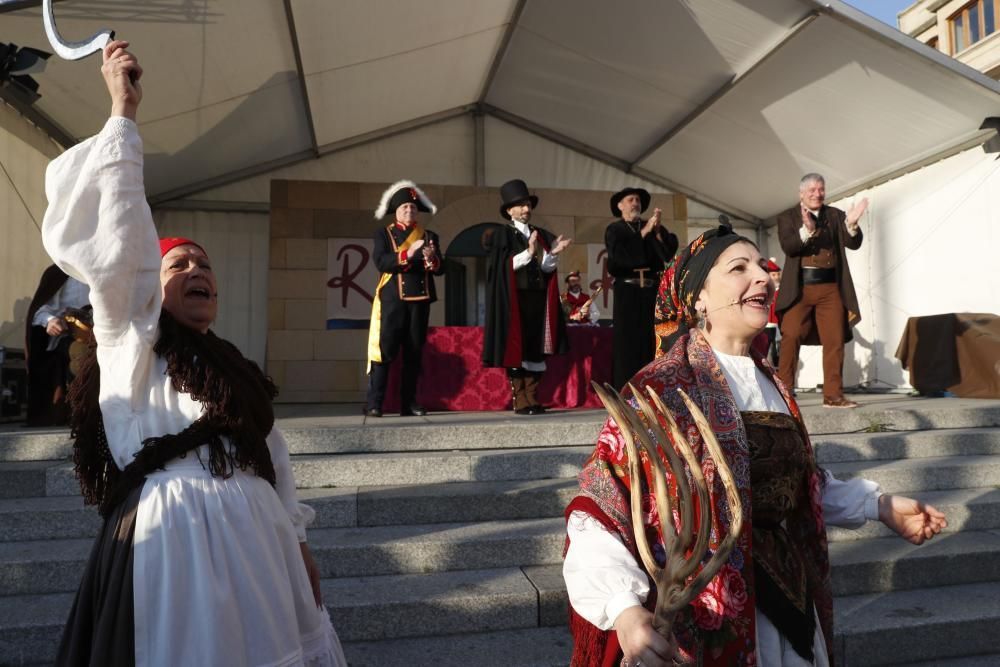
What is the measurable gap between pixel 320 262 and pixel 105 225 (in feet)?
26.9

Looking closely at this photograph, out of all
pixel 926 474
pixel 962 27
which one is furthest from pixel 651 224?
pixel 962 27

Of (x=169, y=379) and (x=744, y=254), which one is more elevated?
(x=744, y=254)

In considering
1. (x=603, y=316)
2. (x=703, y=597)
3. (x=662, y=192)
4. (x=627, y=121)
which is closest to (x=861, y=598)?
(x=703, y=597)

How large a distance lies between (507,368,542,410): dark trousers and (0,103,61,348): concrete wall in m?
4.52

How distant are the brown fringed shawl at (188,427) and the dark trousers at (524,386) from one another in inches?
164

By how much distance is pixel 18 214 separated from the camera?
20.5 ft

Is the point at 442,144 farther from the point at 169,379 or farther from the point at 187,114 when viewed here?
the point at 169,379

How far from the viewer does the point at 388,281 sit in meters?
5.51

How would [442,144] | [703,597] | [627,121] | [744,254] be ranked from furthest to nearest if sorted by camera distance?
[442,144] < [627,121] < [744,254] < [703,597]

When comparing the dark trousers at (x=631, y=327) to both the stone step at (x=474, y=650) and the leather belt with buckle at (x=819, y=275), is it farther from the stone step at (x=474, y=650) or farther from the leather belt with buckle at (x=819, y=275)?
the stone step at (x=474, y=650)

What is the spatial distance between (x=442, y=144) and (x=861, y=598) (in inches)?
333

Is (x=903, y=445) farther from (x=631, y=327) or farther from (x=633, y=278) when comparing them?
(x=633, y=278)

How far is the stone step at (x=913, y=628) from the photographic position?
2680mm

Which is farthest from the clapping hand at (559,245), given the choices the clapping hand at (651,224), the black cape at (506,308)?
the clapping hand at (651,224)
